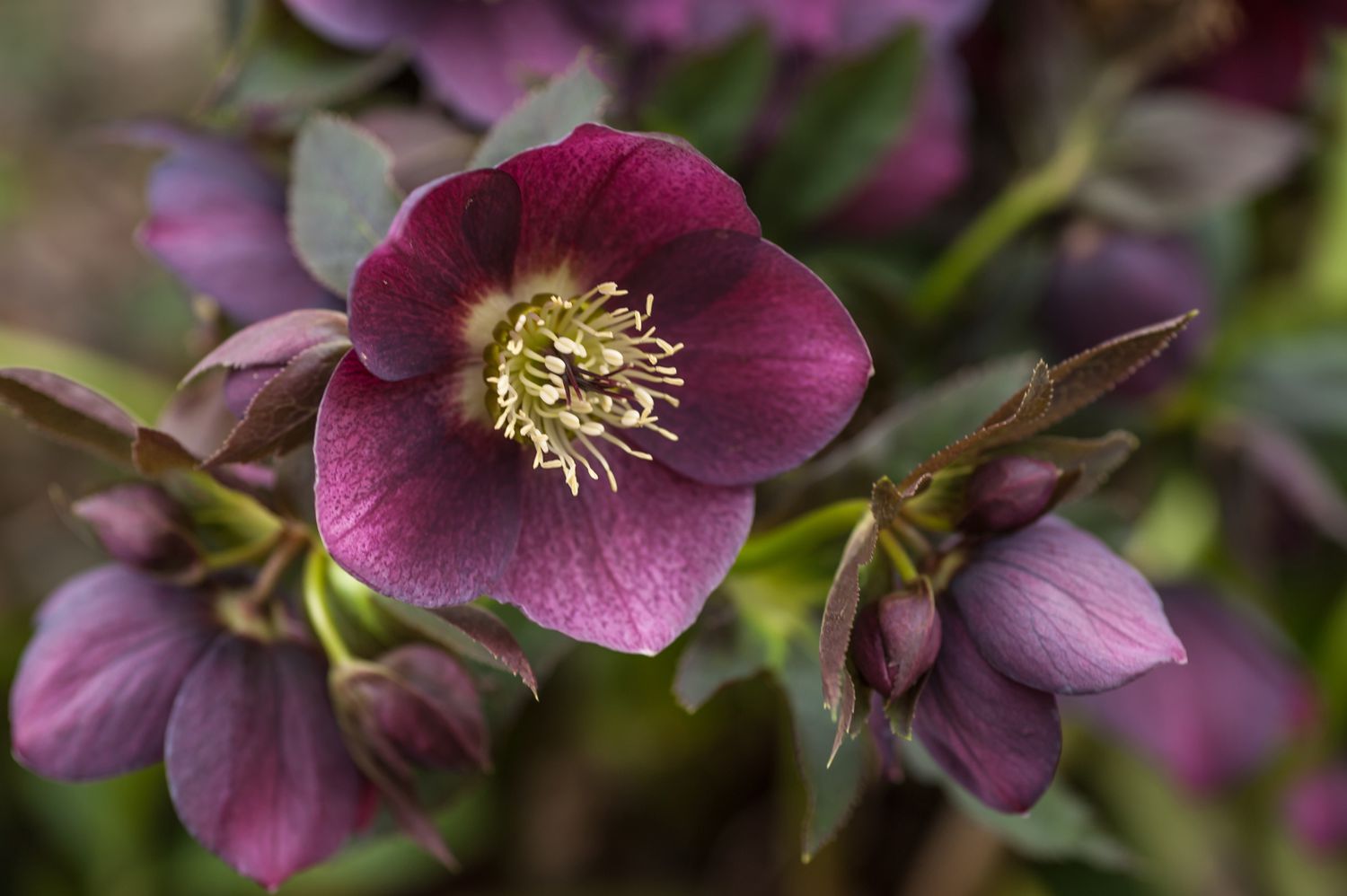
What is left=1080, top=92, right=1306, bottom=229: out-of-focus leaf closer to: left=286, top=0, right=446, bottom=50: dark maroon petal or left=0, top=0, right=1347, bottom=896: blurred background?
left=0, top=0, right=1347, bottom=896: blurred background

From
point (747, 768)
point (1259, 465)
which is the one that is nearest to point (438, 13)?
point (1259, 465)

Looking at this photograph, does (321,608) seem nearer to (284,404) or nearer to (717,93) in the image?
(284,404)

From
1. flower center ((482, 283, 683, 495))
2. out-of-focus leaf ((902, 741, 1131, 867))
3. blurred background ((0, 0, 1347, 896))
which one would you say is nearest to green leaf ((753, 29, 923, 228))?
blurred background ((0, 0, 1347, 896))

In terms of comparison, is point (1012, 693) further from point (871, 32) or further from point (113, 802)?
point (113, 802)

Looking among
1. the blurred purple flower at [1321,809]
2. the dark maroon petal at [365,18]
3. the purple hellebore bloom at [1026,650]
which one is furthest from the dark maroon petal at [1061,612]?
the blurred purple flower at [1321,809]

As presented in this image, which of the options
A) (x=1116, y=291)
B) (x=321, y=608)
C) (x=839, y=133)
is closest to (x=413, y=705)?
(x=321, y=608)

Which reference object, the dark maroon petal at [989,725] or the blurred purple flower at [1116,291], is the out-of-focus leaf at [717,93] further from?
the dark maroon petal at [989,725]
